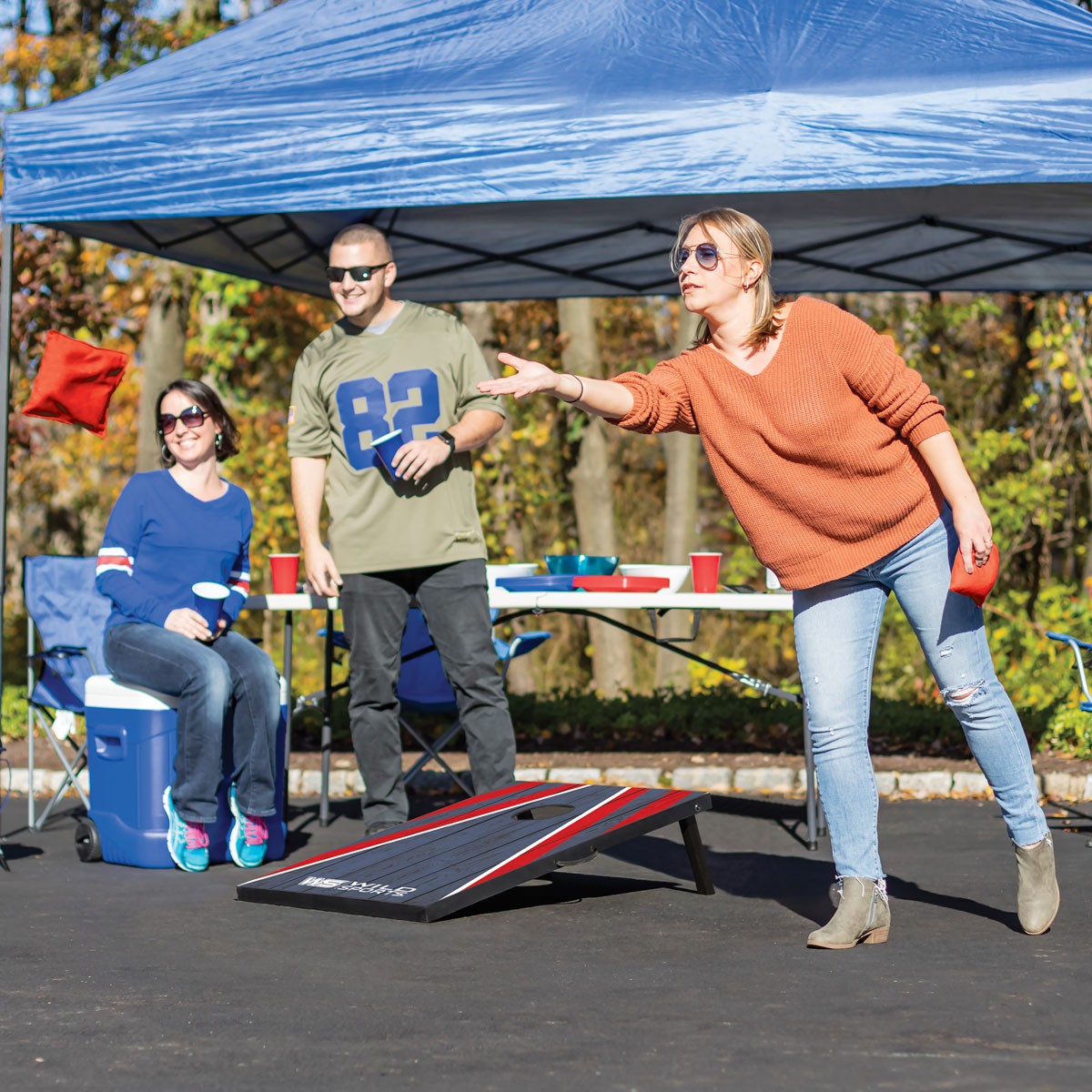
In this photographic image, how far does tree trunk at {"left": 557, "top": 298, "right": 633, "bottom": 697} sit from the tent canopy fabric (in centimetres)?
541

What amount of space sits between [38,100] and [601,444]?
7376 mm

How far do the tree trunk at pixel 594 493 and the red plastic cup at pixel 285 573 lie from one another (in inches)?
204

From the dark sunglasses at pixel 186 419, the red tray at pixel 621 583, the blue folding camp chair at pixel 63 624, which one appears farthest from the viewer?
the blue folding camp chair at pixel 63 624

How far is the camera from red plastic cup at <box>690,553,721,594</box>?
555 centimetres

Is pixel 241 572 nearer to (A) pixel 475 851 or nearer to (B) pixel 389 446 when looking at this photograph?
(B) pixel 389 446

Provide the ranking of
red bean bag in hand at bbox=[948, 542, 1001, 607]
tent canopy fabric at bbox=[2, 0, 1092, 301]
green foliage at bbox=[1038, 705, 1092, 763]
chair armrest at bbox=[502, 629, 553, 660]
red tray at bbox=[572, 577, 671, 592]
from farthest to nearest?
green foliage at bbox=[1038, 705, 1092, 763], chair armrest at bbox=[502, 629, 553, 660], red tray at bbox=[572, 577, 671, 592], tent canopy fabric at bbox=[2, 0, 1092, 301], red bean bag in hand at bbox=[948, 542, 1001, 607]

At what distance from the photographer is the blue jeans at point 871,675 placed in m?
3.77

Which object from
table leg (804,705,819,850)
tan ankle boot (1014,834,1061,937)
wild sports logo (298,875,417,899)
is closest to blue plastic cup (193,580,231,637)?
wild sports logo (298,875,417,899)

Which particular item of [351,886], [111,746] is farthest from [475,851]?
[111,746]

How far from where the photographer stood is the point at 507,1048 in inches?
115

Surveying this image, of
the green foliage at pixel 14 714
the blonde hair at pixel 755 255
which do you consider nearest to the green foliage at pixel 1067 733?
the blonde hair at pixel 755 255

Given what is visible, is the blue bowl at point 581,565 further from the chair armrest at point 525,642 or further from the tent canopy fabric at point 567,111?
the tent canopy fabric at point 567,111

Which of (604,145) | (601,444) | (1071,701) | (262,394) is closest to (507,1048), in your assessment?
(604,145)

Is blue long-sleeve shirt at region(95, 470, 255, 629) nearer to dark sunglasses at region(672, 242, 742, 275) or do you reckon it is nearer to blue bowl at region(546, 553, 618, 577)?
blue bowl at region(546, 553, 618, 577)
